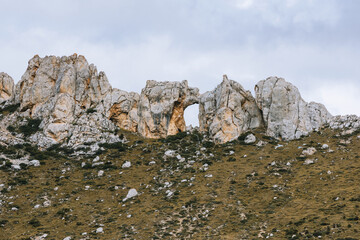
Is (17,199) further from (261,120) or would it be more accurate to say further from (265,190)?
(261,120)

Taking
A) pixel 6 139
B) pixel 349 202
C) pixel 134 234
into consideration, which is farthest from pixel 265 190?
pixel 6 139

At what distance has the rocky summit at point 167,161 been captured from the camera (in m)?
50.2

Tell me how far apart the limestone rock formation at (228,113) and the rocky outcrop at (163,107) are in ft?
25.8

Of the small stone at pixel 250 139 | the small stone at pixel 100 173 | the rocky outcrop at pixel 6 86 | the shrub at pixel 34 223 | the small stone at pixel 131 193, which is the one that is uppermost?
the rocky outcrop at pixel 6 86

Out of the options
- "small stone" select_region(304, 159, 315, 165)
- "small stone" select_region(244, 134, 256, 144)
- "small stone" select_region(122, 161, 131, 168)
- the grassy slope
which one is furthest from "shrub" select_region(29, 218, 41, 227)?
"small stone" select_region(244, 134, 256, 144)

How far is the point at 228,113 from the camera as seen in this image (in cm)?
9100

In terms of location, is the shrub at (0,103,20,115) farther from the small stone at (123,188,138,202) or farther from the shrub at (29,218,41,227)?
the small stone at (123,188,138,202)

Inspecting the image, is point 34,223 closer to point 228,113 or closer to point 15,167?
point 15,167

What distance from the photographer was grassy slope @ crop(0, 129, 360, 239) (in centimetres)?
4750

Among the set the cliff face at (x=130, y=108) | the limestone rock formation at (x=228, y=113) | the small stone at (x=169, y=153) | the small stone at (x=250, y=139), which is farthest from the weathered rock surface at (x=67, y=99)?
the small stone at (x=250, y=139)

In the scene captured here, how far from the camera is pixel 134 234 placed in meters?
48.2

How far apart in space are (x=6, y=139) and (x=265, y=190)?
67.4 meters

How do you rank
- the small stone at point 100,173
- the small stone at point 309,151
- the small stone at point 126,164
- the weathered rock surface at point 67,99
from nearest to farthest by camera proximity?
the small stone at point 309,151 → the small stone at point 100,173 → the small stone at point 126,164 → the weathered rock surface at point 67,99

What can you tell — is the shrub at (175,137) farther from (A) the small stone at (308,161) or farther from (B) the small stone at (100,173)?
(A) the small stone at (308,161)
